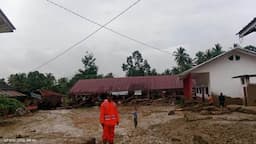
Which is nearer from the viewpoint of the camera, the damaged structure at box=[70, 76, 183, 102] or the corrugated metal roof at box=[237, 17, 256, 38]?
the corrugated metal roof at box=[237, 17, 256, 38]

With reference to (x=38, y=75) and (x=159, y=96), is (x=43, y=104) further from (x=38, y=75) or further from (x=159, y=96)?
(x=38, y=75)

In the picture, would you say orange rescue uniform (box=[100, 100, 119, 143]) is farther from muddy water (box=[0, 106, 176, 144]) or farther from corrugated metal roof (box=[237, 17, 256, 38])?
corrugated metal roof (box=[237, 17, 256, 38])

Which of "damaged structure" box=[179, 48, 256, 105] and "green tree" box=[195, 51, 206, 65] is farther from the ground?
"green tree" box=[195, 51, 206, 65]

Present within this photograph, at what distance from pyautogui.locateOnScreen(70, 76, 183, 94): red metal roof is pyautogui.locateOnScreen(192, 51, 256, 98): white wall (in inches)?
626

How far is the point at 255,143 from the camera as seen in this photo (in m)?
8.26

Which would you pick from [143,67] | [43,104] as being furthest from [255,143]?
[143,67]

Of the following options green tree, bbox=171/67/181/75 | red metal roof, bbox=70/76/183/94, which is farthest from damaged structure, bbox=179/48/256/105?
green tree, bbox=171/67/181/75

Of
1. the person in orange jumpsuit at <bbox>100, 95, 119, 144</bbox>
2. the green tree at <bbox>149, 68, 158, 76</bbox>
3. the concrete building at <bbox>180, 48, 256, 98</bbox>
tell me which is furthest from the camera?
the green tree at <bbox>149, 68, 158, 76</bbox>

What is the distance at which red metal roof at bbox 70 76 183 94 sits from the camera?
45.2 metres

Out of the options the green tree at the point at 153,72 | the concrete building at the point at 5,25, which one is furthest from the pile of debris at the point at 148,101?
the green tree at the point at 153,72

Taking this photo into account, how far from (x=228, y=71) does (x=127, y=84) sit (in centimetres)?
2103

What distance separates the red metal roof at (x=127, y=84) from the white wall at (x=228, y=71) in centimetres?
1591

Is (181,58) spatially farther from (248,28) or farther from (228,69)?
(248,28)

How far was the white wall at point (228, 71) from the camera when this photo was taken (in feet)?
90.7
